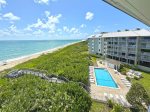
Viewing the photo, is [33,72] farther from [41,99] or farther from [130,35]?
[130,35]

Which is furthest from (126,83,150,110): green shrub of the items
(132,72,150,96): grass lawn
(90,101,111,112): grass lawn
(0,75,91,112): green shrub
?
(132,72,150,96): grass lawn

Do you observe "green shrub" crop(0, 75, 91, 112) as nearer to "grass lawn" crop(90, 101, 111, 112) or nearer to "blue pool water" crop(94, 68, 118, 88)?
"grass lawn" crop(90, 101, 111, 112)

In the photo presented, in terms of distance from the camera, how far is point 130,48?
47.4 meters

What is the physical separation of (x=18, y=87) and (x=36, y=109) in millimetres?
7611

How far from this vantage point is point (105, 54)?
202 ft

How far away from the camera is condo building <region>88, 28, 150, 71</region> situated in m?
43.2

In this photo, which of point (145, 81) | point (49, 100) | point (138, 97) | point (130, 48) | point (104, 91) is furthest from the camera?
point (130, 48)

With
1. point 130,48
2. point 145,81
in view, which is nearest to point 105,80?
point 145,81

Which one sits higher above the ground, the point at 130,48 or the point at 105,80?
the point at 130,48

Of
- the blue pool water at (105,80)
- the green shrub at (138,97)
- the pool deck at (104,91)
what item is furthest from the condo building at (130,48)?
the green shrub at (138,97)

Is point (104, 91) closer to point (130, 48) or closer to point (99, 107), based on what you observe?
point (99, 107)

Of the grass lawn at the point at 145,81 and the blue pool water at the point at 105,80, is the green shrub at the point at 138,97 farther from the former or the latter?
the blue pool water at the point at 105,80

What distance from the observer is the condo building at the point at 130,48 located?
142 ft

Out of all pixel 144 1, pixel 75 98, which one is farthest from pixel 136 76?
pixel 144 1
